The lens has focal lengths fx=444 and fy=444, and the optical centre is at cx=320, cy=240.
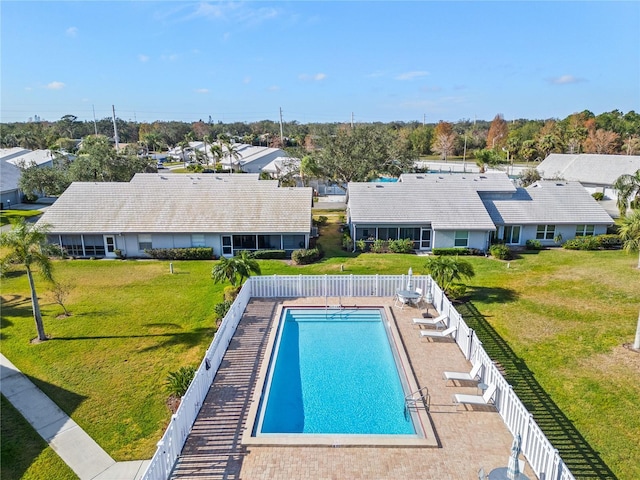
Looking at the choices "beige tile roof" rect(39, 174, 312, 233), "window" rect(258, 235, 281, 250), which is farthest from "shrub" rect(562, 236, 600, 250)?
"window" rect(258, 235, 281, 250)

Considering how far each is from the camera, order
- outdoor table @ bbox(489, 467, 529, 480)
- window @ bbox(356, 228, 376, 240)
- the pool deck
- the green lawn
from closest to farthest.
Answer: outdoor table @ bbox(489, 467, 529, 480) < the pool deck < the green lawn < window @ bbox(356, 228, 376, 240)

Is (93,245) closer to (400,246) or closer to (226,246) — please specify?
(226,246)

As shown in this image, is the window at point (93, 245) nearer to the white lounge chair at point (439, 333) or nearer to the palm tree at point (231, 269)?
the palm tree at point (231, 269)

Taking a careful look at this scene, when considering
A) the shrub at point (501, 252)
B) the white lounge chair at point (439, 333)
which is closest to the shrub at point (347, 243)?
the shrub at point (501, 252)

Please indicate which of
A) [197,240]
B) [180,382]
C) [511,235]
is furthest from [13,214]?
[511,235]

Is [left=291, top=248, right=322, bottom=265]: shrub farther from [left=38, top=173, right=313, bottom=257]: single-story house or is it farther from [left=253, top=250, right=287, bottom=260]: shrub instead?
[left=38, top=173, right=313, bottom=257]: single-story house

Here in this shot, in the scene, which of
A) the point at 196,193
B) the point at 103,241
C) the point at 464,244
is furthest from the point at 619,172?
the point at 103,241
